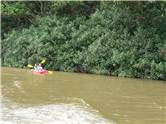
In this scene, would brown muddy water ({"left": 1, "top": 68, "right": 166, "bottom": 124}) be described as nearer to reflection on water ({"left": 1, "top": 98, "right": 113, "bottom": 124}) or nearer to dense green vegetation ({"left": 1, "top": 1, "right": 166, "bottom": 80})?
reflection on water ({"left": 1, "top": 98, "right": 113, "bottom": 124})

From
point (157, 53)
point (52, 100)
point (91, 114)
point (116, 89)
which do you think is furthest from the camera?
point (157, 53)

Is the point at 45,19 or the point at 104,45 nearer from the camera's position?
the point at 104,45

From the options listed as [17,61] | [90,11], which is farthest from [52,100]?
[90,11]

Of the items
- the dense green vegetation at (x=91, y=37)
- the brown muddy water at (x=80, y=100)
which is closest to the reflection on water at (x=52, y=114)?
the brown muddy water at (x=80, y=100)

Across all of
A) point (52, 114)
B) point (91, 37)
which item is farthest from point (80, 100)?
point (91, 37)

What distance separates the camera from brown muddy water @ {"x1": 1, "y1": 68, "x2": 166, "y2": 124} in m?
12.0

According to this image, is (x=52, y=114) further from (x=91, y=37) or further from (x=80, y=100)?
(x=91, y=37)

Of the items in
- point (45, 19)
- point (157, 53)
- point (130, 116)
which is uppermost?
point (45, 19)

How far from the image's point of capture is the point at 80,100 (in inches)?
586

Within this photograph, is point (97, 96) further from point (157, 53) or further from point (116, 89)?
point (157, 53)

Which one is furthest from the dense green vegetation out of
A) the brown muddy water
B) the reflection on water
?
the reflection on water

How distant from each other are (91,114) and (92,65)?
12.1m

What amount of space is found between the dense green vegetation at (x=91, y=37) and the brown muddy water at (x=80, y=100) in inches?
88.3

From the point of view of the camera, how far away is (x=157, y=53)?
76.3 feet
